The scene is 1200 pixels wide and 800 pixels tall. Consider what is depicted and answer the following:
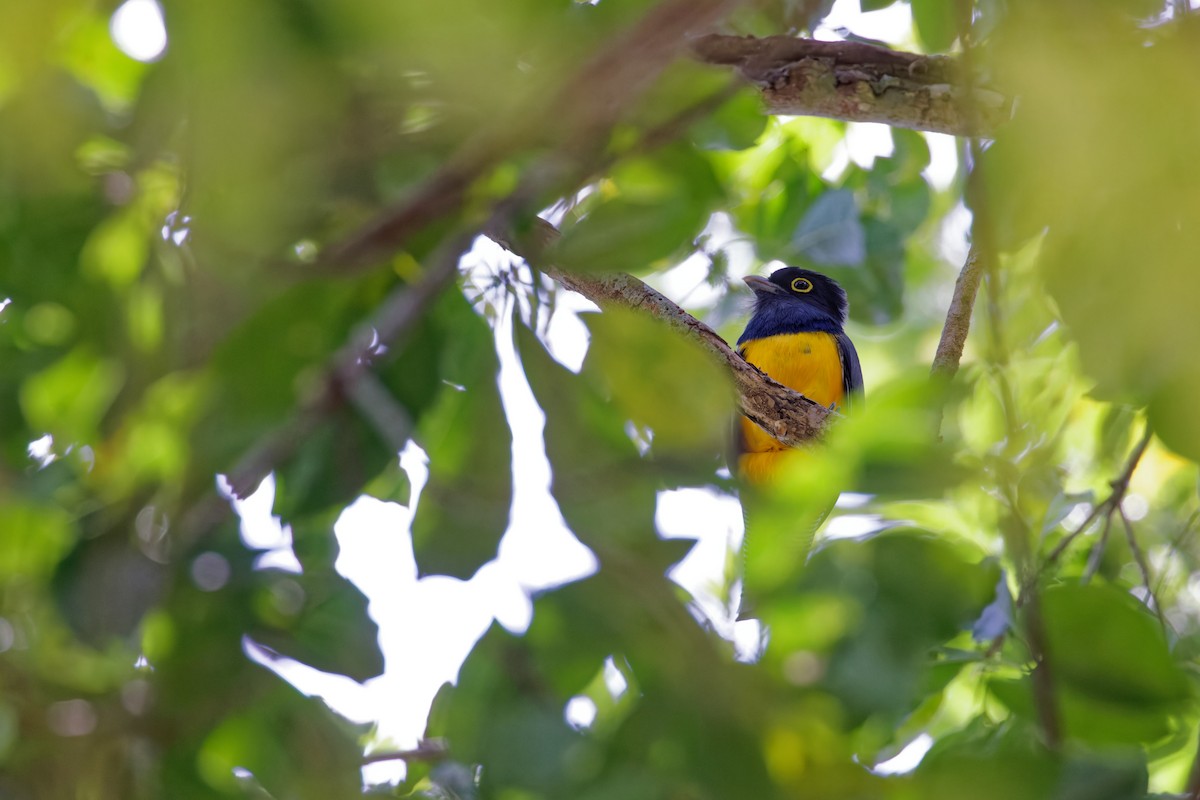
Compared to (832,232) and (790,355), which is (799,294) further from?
(832,232)

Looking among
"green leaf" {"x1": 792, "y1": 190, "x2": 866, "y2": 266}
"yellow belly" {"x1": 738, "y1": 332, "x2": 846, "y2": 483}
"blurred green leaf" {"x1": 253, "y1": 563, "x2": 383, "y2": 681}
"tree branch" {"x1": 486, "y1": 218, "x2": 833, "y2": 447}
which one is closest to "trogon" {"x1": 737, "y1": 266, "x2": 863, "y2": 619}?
"yellow belly" {"x1": 738, "y1": 332, "x2": 846, "y2": 483}

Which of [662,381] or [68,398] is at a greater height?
[662,381]

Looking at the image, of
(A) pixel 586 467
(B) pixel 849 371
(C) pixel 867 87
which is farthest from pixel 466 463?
(B) pixel 849 371

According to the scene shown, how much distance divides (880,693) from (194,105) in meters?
A: 0.80

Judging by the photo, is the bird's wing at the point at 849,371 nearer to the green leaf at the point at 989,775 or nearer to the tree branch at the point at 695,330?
the tree branch at the point at 695,330

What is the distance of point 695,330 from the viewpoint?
2.70 metres

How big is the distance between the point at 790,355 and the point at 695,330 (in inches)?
175

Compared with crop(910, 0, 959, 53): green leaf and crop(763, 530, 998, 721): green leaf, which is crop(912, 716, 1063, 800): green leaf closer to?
crop(763, 530, 998, 721): green leaf

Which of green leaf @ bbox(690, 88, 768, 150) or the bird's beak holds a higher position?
green leaf @ bbox(690, 88, 768, 150)

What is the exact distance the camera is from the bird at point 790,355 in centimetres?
681

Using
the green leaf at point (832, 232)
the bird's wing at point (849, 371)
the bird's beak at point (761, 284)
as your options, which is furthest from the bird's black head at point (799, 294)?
the green leaf at point (832, 232)

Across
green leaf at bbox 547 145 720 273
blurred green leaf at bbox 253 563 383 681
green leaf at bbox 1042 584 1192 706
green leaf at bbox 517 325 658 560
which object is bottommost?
blurred green leaf at bbox 253 563 383 681

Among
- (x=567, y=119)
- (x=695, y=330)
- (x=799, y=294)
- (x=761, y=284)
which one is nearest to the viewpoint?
(x=567, y=119)

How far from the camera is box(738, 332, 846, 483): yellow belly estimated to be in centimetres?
679
